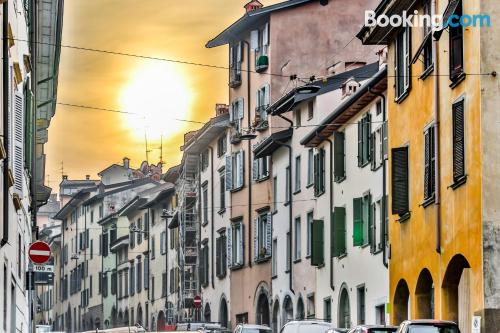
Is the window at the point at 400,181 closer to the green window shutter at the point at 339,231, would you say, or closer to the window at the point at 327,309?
the green window shutter at the point at 339,231

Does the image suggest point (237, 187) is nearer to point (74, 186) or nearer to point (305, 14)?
point (305, 14)

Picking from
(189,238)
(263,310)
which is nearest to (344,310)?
A: (263,310)

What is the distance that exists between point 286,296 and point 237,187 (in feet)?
35.3

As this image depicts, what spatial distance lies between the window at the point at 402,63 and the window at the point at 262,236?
2303cm

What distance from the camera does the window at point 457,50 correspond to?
103 feet

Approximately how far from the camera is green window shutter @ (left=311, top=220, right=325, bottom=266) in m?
51.3

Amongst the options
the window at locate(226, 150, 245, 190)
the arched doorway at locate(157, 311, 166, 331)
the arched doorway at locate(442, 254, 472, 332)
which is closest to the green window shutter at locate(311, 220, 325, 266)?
the window at locate(226, 150, 245, 190)

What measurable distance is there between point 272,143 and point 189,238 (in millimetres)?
20730

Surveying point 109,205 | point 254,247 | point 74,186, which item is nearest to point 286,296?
point 254,247

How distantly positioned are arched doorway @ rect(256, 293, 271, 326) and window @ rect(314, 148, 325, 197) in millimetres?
11643

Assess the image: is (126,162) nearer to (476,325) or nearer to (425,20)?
(425,20)

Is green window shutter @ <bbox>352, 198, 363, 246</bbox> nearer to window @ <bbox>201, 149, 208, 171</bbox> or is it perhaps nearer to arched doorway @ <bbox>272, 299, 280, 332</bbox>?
arched doorway @ <bbox>272, 299, 280, 332</bbox>

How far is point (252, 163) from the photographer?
65.5m

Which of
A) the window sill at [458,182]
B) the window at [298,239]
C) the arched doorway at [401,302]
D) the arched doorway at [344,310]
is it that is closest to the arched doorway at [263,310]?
the window at [298,239]
